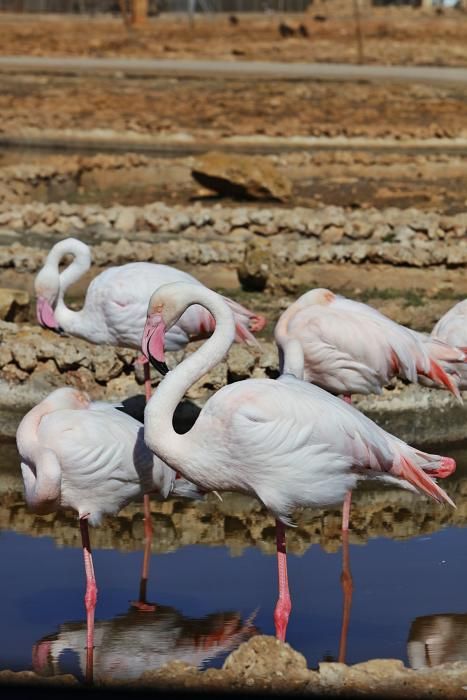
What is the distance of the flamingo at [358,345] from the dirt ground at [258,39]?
87.8ft

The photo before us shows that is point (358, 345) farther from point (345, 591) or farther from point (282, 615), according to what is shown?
point (282, 615)

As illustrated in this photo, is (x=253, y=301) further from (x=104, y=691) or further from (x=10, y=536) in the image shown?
(x=104, y=691)

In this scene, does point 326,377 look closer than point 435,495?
No

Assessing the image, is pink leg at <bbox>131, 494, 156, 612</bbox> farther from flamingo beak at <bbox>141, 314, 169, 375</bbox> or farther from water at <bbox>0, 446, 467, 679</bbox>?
flamingo beak at <bbox>141, 314, 169, 375</bbox>

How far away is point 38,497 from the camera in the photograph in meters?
6.56

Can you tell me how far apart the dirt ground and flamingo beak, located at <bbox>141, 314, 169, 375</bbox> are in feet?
95.2

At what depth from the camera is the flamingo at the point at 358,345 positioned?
27.3ft

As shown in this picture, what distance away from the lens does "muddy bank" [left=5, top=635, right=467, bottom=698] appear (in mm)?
5191

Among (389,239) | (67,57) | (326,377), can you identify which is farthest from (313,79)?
(326,377)

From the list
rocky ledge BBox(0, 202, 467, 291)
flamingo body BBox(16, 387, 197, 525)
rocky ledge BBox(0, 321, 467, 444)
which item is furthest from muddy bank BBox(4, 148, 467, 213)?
flamingo body BBox(16, 387, 197, 525)

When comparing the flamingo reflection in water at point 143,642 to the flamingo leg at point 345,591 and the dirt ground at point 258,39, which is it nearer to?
the flamingo leg at point 345,591

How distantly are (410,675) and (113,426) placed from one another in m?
2.11

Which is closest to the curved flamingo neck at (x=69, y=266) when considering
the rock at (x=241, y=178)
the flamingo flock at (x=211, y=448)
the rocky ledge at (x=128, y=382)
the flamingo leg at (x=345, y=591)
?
the rocky ledge at (x=128, y=382)

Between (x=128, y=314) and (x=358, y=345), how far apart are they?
5.15ft
